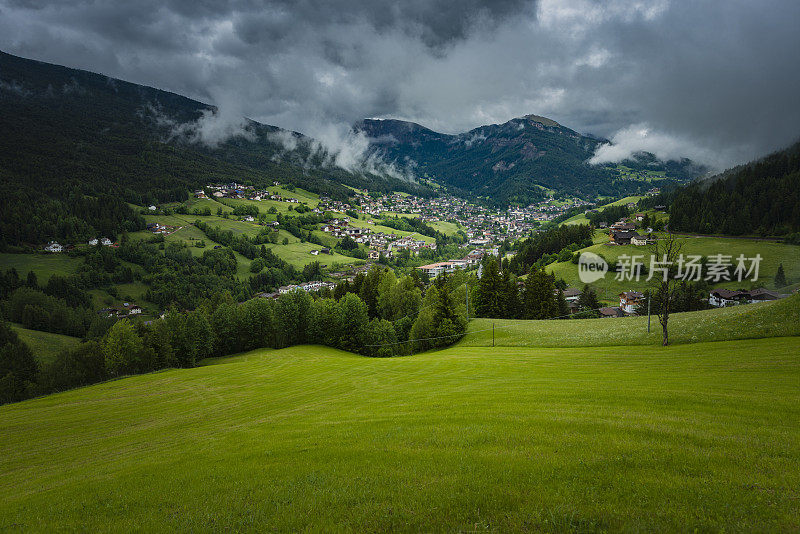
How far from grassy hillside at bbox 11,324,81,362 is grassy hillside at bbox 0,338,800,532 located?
3526 inches

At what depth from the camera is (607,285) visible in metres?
96.6

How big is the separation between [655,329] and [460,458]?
1429 inches

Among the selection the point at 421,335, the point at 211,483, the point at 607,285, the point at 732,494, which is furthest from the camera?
the point at 607,285

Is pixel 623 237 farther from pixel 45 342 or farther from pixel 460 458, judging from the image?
pixel 45 342

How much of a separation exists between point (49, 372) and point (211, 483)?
74904 millimetres

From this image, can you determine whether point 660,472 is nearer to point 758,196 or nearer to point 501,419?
point 501,419

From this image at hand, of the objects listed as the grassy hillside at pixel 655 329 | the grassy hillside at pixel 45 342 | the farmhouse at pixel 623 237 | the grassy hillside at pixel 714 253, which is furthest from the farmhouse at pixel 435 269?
the grassy hillside at pixel 45 342

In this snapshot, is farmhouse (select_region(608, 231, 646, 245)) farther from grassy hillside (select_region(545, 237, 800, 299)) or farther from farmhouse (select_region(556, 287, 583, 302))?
farmhouse (select_region(556, 287, 583, 302))

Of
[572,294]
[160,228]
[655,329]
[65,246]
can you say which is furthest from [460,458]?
[160,228]

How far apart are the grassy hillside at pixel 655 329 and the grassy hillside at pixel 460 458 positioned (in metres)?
4.85

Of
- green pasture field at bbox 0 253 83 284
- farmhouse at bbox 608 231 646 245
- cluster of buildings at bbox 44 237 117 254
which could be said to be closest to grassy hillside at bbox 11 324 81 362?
green pasture field at bbox 0 253 83 284

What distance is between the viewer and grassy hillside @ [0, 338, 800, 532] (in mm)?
6129

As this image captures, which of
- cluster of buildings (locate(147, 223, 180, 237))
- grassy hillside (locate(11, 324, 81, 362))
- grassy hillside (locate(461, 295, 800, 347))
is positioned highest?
cluster of buildings (locate(147, 223, 180, 237))

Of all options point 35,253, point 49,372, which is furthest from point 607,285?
point 35,253
